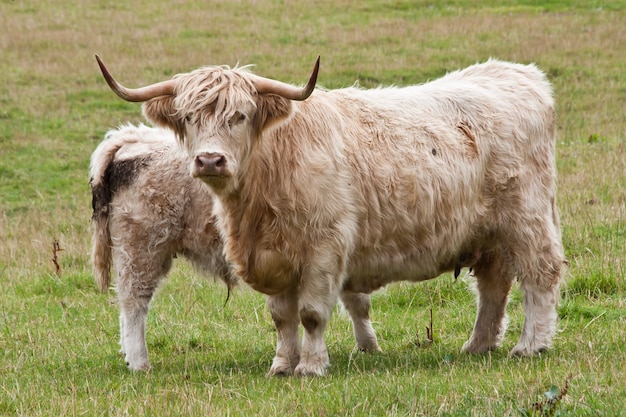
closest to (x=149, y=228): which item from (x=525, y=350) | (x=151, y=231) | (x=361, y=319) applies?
(x=151, y=231)

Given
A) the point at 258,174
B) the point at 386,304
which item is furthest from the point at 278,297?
the point at 386,304

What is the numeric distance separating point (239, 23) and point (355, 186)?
18137mm

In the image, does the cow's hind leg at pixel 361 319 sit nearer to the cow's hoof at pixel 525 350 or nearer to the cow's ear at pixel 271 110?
the cow's hoof at pixel 525 350

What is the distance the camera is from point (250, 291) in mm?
8461

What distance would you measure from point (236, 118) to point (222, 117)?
0.31 ft

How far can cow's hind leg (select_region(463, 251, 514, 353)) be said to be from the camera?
22.6 feet

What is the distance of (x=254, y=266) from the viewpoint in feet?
20.1

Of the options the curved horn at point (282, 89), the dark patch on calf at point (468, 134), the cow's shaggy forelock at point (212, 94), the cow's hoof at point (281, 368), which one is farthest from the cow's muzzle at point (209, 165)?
the dark patch on calf at point (468, 134)

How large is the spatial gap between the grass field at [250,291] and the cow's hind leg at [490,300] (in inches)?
7.5

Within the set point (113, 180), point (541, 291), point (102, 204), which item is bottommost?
point (541, 291)

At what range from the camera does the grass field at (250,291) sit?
529 centimetres

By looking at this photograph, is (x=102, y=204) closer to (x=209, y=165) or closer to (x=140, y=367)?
(x=140, y=367)

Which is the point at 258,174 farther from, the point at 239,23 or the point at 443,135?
the point at 239,23

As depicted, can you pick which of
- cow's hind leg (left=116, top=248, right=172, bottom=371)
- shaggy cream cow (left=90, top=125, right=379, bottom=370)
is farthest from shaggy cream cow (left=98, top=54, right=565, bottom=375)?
cow's hind leg (left=116, top=248, right=172, bottom=371)
